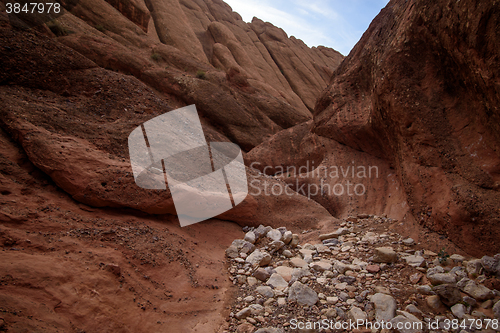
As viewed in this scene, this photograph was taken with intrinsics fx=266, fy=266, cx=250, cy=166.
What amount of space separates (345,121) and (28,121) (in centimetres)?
790

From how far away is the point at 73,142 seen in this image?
15.4ft

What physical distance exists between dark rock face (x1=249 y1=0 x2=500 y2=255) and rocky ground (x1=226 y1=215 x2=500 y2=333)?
750mm

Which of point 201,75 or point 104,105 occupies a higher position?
point 201,75

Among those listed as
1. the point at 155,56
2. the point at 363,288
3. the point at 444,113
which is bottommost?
the point at 363,288

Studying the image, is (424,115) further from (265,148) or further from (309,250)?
(265,148)

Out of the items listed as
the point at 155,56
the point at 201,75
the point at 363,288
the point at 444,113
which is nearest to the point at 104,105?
the point at 363,288

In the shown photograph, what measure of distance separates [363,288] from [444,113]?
11.3 feet

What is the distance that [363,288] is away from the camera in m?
3.31

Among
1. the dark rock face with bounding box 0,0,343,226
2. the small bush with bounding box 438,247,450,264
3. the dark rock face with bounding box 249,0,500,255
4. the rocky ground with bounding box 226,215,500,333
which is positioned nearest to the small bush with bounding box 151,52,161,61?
the dark rock face with bounding box 0,0,343,226

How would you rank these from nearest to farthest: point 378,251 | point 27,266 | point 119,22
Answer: point 27,266
point 378,251
point 119,22

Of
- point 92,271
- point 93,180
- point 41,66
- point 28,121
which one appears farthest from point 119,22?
point 92,271

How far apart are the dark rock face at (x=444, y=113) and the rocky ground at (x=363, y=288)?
2.46 feet

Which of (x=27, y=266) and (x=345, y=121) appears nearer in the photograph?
(x=27, y=266)

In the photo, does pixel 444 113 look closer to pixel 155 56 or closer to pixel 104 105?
pixel 104 105
